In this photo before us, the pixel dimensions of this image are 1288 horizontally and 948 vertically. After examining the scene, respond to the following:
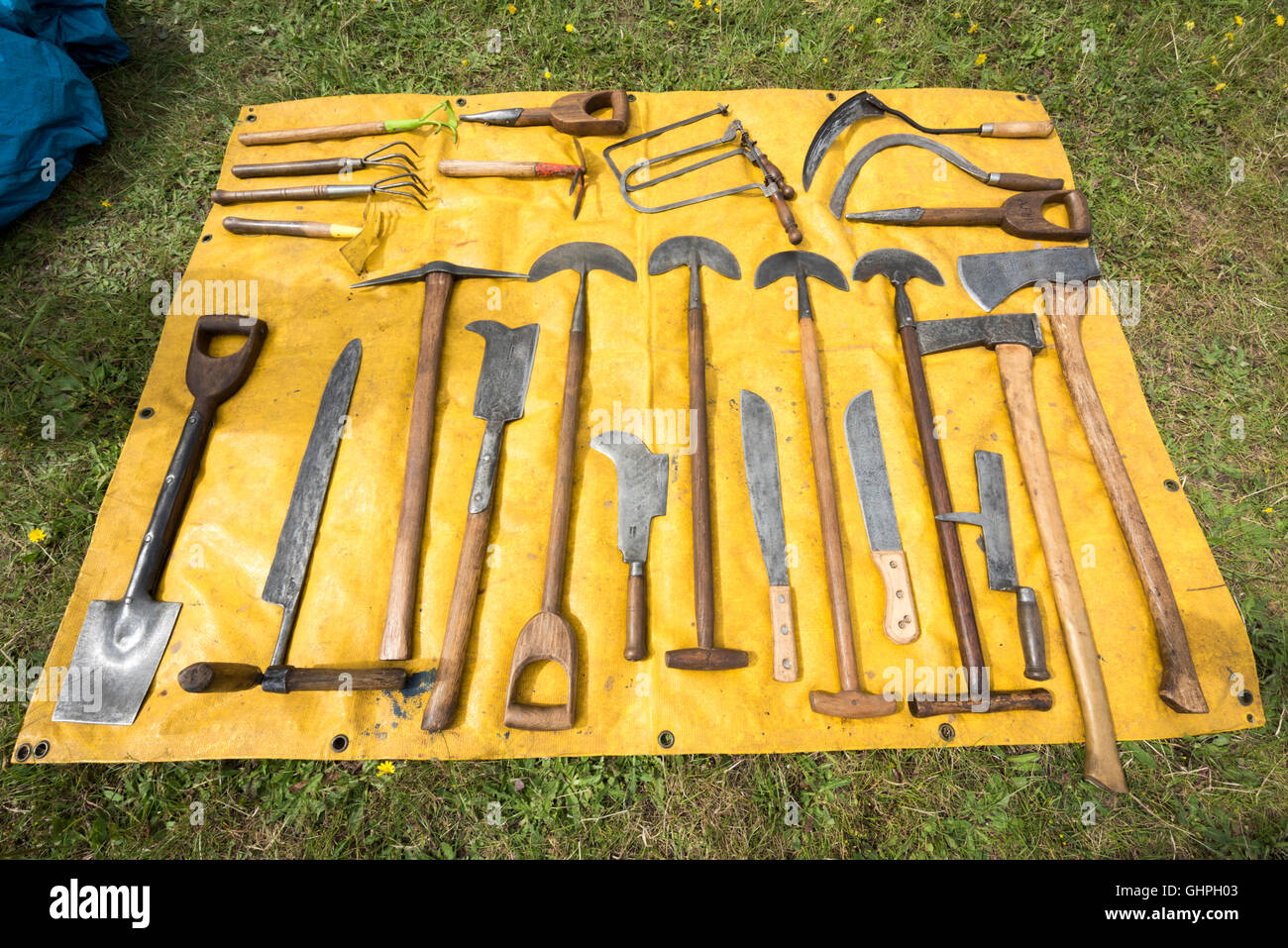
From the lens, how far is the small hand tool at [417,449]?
2.55m

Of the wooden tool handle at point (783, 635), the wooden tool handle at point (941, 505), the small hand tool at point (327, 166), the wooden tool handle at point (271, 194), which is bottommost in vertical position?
the wooden tool handle at point (783, 635)

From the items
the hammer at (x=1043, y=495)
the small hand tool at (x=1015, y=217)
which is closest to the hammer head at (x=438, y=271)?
the small hand tool at (x=1015, y=217)

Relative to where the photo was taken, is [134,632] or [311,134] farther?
[311,134]

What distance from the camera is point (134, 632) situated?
260 cm

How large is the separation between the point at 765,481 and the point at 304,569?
7.11ft

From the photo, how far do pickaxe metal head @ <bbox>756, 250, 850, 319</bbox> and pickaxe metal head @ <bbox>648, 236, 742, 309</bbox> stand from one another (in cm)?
14

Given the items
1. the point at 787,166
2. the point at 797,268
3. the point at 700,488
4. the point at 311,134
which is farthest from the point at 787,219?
the point at 311,134

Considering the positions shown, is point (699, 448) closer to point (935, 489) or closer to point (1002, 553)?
point (935, 489)

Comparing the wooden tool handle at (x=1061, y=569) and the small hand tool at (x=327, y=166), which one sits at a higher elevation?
the small hand tool at (x=327, y=166)

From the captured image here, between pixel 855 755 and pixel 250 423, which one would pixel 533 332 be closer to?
pixel 250 423

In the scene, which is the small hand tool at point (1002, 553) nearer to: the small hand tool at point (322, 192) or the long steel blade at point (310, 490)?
the long steel blade at point (310, 490)

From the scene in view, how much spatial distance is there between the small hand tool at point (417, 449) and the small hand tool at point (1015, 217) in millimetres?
2213

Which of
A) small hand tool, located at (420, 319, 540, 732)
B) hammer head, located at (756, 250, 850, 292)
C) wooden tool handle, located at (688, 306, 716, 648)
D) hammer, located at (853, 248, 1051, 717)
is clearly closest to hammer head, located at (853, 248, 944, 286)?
hammer, located at (853, 248, 1051, 717)
